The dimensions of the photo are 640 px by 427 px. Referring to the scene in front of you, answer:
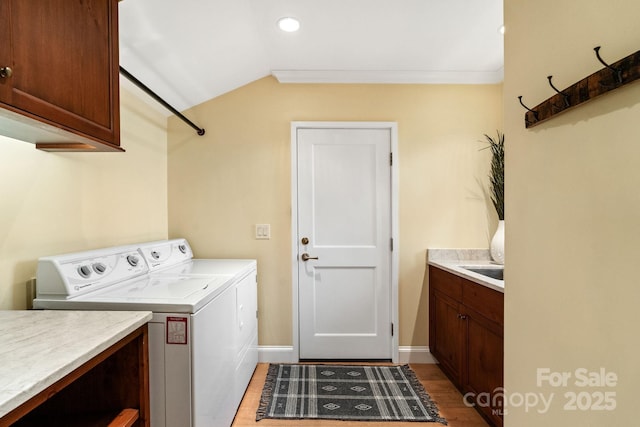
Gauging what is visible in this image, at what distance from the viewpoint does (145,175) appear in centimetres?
224

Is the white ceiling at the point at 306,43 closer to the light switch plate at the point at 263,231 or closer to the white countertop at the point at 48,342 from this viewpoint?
the light switch plate at the point at 263,231

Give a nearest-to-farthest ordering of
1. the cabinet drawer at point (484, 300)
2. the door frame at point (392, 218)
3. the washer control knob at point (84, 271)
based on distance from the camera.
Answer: the washer control knob at point (84, 271)
the cabinet drawer at point (484, 300)
the door frame at point (392, 218)

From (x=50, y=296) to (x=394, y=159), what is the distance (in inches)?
91.2

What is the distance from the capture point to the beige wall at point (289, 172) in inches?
100

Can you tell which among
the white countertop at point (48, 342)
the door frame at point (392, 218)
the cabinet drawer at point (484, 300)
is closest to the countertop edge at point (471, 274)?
the cabinet drawer at point (484, 300)

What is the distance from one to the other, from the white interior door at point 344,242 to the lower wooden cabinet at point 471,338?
412mm

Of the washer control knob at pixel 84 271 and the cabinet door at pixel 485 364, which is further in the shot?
the cabinet door at pixel 485 364

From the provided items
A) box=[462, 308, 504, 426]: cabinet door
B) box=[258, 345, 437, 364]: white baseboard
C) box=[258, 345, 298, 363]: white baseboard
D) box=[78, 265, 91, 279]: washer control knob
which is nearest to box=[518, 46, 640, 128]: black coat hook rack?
box=[462, 308, 504, 426]: cabinet door

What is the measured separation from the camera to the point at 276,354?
100.0 inches

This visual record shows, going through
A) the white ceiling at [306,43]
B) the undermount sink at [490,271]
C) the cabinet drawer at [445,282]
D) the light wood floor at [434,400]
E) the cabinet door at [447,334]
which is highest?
the white ceiling at [306,43]

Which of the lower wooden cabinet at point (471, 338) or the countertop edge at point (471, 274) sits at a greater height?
the countertop edge at point (471, 274)

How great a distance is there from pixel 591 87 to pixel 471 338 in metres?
1.60

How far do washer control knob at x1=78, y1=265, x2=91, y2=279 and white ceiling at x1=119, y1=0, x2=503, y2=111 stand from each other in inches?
47.3

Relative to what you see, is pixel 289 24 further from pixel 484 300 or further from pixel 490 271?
pixel 490 271
